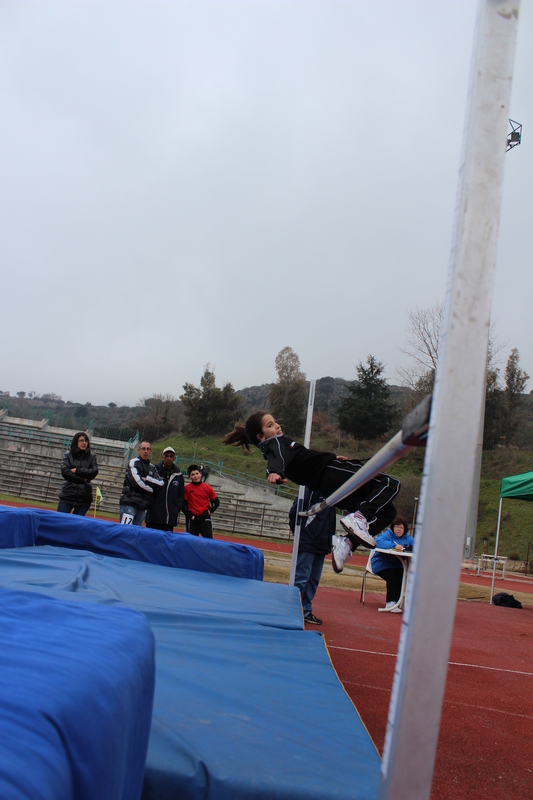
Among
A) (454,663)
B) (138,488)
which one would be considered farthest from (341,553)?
(138,488)

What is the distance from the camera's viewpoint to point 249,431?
12.9 ft

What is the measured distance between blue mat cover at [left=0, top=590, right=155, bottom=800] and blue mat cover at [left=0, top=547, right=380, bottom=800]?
0.30 m

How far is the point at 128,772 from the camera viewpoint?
931 mm

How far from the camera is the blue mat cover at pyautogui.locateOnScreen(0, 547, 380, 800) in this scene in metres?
1.22

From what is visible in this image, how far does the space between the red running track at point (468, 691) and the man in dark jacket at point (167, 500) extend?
1933 millimetres

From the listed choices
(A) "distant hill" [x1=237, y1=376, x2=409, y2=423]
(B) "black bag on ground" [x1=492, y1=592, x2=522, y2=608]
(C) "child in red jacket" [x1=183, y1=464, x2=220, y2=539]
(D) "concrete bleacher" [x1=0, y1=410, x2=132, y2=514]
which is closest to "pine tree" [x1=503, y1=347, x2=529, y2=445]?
(A) "distant hill" [x1=237, y1=376, x2=409, y2=423]

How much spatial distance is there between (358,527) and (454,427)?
8.70ft

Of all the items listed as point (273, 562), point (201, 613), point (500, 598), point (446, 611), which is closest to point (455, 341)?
point (446, 611)

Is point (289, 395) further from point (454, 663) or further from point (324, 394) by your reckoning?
point (454, 663)

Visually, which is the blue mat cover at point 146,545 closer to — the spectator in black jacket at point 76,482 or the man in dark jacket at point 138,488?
the spectator in black jacket at point 76,482

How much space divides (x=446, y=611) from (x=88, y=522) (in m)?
4.41

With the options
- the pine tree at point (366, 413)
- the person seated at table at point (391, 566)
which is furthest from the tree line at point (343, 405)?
the person seated at table at point (391, 566)

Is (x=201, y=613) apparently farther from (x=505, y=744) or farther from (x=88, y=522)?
(x=88, y=522)

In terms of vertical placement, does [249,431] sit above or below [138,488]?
above
